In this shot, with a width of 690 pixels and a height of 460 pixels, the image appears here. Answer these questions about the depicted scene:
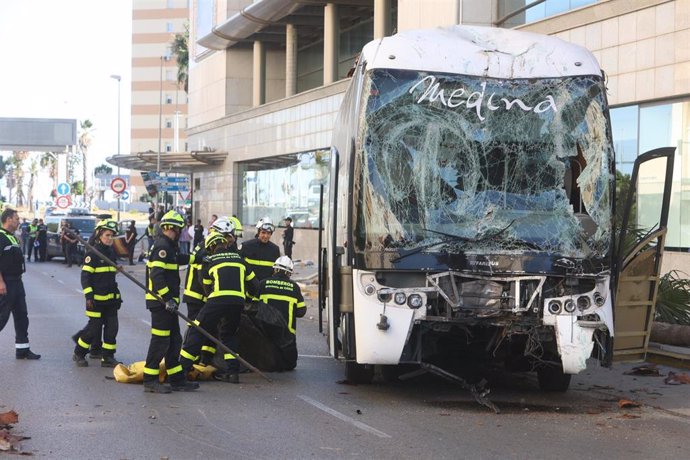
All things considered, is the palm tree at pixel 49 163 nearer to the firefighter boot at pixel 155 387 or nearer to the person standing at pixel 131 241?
the person standing at pixel 131 241

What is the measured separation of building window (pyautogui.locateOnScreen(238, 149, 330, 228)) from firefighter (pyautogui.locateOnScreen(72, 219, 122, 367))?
22.7m

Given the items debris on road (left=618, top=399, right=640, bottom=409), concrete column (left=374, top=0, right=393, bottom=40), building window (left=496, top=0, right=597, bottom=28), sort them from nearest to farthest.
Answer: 1. debris on road (left=618, top=399, right=640, bottom=409)
2. building window (left=496, top=0, right=597, bottom=28)
3. concrete column (left=374, top=0, right=393, bottom=40)

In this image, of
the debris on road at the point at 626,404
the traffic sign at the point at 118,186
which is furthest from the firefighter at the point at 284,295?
the traffic sign at the point at 118,186

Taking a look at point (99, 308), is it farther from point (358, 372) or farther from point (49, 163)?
point (49, 163)

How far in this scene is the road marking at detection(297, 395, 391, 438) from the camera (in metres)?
8.48

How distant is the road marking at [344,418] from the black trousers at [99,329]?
112 inches

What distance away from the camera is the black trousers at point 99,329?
12.1m

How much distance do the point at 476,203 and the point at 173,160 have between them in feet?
133

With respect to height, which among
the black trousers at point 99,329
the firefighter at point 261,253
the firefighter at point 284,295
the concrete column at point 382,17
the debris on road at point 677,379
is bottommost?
the debris on road at point 677,379

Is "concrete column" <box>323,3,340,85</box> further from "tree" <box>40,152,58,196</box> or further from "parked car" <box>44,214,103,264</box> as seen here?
"tree" <box>40,152,58,196</box>

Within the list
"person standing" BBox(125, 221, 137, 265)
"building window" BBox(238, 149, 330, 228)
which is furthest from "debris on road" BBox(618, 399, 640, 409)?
"person standing" BBox(125, 221, 137, 265)

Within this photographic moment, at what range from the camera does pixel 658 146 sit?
20.5 metres

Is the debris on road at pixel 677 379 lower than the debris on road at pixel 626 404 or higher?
lower

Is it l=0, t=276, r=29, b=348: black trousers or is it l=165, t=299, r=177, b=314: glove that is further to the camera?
l=0, t=276, r=29, b=348: black trousers
